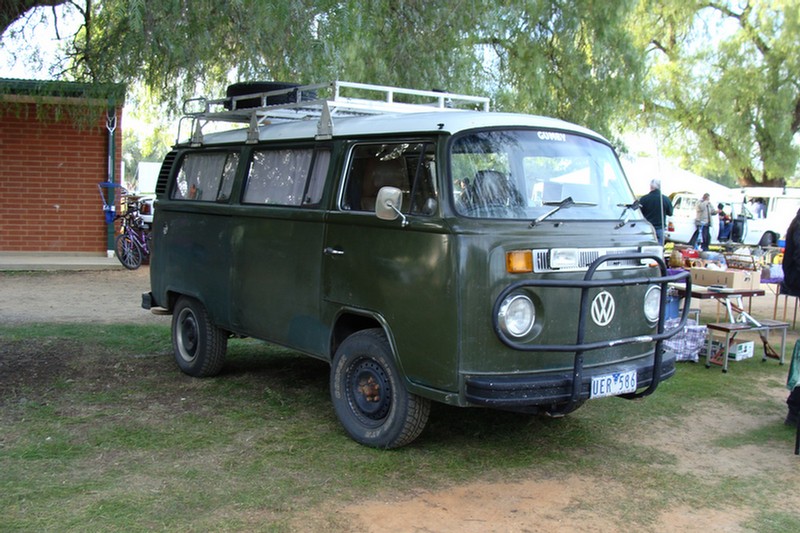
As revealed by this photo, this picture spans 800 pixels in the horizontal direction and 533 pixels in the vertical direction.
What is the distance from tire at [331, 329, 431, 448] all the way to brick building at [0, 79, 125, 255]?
38.5ft

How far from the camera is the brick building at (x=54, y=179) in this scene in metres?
15.9

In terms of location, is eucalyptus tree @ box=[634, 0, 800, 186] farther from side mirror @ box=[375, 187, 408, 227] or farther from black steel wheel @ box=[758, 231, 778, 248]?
side mirror @ box=[375, 187, 408, 227]

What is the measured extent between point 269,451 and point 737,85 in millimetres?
26497

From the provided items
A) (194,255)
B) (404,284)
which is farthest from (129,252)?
(404,284)

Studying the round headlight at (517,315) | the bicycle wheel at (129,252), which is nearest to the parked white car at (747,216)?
the bicycle wheel at (129,252)

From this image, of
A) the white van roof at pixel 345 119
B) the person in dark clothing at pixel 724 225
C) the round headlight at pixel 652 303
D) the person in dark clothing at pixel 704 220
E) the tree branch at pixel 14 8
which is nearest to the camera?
the white van roof at pixel 345 119

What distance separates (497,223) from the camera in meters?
5.01

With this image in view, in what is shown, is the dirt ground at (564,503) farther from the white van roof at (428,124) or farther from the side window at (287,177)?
the side window at (287,177)

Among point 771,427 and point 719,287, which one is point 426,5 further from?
point 771,427

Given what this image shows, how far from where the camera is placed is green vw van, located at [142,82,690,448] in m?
4.92

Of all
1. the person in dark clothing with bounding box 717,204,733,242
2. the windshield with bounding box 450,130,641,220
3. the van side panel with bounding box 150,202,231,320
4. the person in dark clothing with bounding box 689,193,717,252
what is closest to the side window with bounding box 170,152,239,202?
the van side panel with bounding box 150,202,231,320

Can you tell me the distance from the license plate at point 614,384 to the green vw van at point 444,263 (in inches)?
0.5

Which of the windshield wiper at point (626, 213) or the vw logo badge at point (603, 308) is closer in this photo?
the vw logo badge at point (603, 308)

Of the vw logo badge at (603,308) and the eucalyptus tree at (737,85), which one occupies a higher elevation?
the eucalyptus tree at (737,85)
